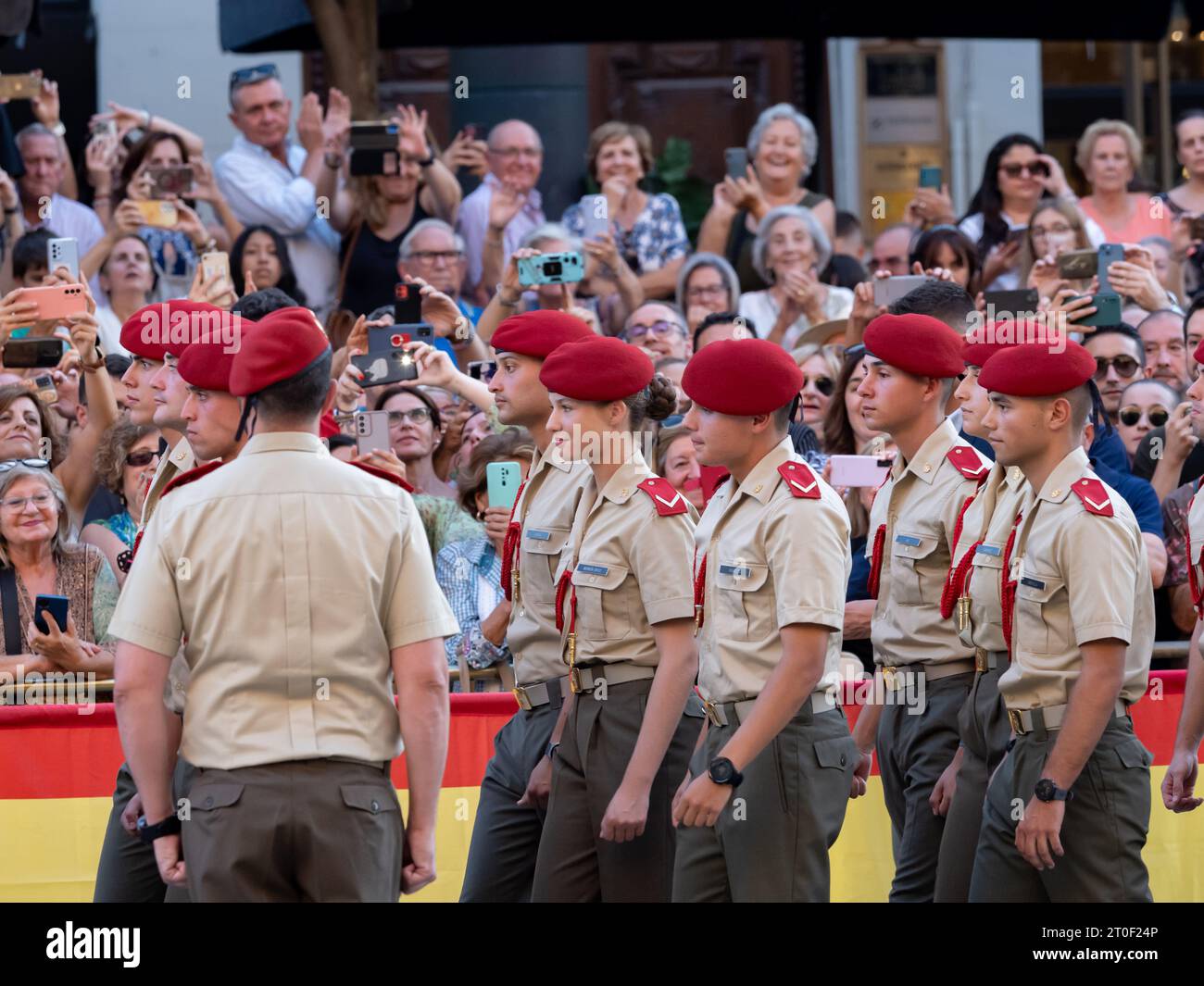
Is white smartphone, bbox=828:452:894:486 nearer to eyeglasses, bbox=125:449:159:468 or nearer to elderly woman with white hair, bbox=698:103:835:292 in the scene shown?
eyeglasses, bbox=125:449:159:468

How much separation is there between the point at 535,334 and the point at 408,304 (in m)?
2.38

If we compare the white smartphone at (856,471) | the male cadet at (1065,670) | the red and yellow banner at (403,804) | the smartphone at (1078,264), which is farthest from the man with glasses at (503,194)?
the male cadet at (1065,670)

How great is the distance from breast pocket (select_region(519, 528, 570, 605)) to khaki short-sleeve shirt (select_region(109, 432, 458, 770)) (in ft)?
4.00

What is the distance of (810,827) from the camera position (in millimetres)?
5254

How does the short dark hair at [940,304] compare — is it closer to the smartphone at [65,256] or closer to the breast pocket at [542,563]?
the breast pocket at [542,563]

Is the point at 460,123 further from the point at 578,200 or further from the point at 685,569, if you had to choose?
the point at 685,569

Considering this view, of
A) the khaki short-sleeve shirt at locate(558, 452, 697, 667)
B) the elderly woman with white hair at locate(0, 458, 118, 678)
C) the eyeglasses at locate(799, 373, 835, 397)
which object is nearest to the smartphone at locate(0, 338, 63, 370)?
the elderly woman with white hair at locate(0, 458, 118, 678)

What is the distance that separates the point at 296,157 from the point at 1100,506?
6741 millimetres

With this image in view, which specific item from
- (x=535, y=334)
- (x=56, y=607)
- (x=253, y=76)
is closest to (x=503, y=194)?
(x=253, y=76)

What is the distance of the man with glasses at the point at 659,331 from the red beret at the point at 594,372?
3391 millimetres

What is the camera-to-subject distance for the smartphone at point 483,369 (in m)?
7.90

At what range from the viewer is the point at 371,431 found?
24.2ft

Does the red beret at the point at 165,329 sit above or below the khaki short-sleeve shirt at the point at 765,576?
above

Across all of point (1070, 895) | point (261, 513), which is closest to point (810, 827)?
point (1070, 895)
